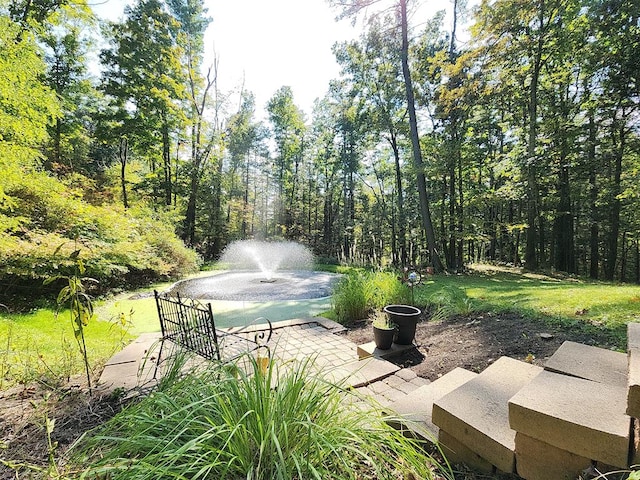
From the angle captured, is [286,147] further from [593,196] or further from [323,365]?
[323,365]

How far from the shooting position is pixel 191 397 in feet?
4.06

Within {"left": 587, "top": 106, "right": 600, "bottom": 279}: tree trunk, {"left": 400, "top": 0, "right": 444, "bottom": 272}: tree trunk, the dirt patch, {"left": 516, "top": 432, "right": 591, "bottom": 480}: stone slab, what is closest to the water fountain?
{"left": 400, "top": 0, "right": 444, "bottom": 272}: tree trunk

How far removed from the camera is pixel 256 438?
3.38 feet

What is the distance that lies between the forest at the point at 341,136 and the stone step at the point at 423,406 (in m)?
3.42

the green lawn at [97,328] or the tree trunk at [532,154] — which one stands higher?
the tree trunk at [532,154]

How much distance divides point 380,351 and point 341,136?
1779 cm

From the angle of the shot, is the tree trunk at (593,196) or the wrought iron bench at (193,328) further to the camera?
the tree trunk at (593,196)

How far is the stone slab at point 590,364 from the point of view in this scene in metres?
1.28

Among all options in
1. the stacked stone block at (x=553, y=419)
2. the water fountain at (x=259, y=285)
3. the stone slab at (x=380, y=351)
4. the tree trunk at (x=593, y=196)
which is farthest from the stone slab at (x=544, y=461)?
the tree trunk at (x=593, y=196)

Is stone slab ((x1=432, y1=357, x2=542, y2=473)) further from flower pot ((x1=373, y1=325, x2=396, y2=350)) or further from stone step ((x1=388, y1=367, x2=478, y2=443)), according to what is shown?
flower pot ((x1=373, y1=325, x2=396, y2=350))

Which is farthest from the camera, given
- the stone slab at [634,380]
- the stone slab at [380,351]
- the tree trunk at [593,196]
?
the tree trunk at [593,196]

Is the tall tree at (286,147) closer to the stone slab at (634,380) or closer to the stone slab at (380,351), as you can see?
the stone slab at (380,351)

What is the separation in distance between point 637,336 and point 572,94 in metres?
15.3

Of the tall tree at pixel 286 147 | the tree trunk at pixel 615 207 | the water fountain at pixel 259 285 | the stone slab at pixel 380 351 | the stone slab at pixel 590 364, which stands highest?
the tall tree at pixel 286 147
